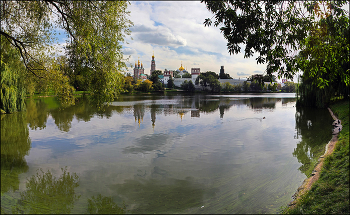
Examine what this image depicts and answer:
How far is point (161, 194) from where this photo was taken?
16.1ft

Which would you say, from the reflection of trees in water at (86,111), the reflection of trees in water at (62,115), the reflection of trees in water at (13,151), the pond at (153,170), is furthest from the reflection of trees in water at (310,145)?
the reflection of trees in water at (62,115)

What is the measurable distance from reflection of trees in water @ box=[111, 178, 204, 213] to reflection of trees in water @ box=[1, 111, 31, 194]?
8.15 feet

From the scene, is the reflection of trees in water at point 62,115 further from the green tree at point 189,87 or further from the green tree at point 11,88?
the green tree at point 189,87

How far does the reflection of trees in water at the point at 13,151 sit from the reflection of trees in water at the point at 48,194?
44 cm

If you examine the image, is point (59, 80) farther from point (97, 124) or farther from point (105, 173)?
point (97, 124)

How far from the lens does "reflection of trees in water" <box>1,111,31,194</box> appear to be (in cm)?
543

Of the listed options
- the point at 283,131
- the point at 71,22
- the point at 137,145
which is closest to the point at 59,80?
the point at 71,22

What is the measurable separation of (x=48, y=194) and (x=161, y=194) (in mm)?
2364

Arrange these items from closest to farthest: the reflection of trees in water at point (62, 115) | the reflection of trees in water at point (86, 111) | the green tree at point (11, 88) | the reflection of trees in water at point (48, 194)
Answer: the reflection of trees in water at point (48, 194)
the reflection of trees in water at point (62, 115)
the reflection of trees in water at point (86, 111)
the green tree at point (11, 88)

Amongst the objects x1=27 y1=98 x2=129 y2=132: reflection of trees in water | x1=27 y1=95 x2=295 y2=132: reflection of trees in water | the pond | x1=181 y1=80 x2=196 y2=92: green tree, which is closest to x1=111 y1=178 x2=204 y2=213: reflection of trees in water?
the pond

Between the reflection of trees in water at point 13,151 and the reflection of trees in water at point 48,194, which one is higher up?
the reflection of trees in water at point 13,151

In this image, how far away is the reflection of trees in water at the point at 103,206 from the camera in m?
4.25

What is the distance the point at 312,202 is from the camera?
4.00m

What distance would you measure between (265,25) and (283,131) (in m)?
8.61
